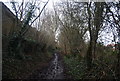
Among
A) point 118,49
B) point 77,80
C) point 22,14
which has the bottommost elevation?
point 77,80

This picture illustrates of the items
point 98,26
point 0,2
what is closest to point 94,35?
point 98,26

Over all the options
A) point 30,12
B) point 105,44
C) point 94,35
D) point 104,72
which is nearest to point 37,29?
point 30,12

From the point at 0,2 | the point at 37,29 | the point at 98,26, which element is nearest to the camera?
the point at 98,26

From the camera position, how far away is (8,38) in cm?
1452

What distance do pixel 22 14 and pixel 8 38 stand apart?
409 centimetres

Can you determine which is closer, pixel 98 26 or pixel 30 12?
pixel 98 26

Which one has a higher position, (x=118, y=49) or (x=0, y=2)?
(x=0, y=2)

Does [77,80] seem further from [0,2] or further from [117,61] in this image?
[0,2]

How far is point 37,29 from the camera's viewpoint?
27250 millimetres

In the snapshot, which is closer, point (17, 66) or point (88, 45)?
point (17, 66)

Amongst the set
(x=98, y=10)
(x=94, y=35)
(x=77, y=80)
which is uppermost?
(x=98, y=10)

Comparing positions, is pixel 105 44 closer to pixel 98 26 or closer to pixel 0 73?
pixel 98 26

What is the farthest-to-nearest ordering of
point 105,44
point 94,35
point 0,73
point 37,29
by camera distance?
point 37,29 < point 94,35 < point 105,44 < point 0,73

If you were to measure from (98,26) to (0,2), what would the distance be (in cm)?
1088
